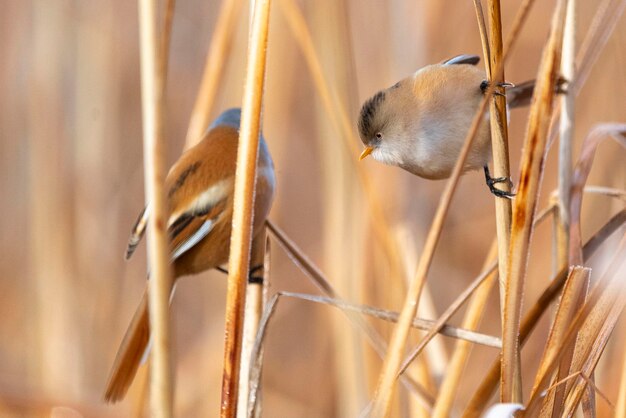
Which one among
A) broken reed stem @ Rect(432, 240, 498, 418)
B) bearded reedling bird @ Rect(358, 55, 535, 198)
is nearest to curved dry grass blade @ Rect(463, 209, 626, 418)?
broken reed stem @ Rect(432, 240, 498, 418)

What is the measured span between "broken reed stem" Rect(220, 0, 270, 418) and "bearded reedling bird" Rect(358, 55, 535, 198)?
1.04 ft

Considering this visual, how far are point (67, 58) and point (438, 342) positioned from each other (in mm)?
1213

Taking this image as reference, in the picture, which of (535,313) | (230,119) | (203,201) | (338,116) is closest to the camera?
(535,313)

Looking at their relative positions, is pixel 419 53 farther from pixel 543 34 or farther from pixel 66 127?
pixel 66 127

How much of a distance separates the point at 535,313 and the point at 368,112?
41cm

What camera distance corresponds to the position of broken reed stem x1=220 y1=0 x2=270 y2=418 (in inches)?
30.8

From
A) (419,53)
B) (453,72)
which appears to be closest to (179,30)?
(419,53)

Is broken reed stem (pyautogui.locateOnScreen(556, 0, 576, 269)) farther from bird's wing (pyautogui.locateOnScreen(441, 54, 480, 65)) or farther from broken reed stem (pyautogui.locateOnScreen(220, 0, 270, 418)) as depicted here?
broken reed stem (pyautogui.locateOnScreen(220, 0, 270, 418))

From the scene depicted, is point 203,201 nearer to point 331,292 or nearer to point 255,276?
point 255,276

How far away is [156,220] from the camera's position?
80 centimetres

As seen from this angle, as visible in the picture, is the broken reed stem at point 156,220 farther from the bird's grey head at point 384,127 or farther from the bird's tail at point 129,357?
the bird's tail at point 129,357

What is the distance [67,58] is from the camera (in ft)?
6.48

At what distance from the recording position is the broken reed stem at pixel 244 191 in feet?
2.57

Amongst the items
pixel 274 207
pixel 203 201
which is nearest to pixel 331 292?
pixel 203 201
